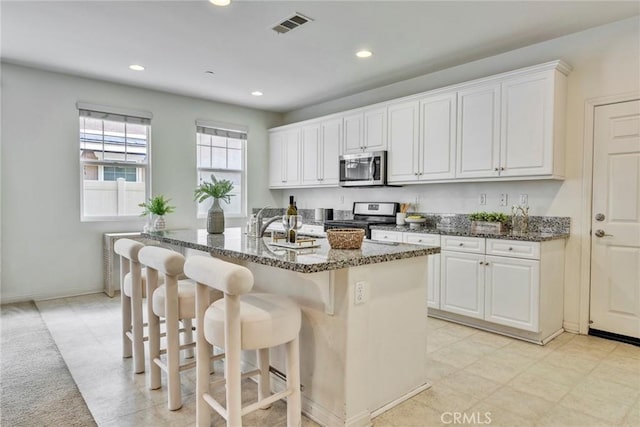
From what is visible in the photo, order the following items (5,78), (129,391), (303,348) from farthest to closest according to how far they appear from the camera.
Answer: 1. (5,78)
2. (129,391)
3. (303,348)

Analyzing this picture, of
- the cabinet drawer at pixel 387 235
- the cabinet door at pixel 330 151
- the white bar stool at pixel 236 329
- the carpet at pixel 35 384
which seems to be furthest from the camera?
the cabinet door at pixel 330 151

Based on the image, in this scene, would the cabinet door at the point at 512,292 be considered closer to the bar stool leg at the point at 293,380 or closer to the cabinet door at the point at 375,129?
the cabinet door at the point at 375,129

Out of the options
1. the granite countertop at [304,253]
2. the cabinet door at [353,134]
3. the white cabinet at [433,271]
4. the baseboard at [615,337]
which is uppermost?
the cabinet door at [353,134]

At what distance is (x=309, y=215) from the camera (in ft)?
20.2

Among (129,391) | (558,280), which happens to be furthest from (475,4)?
(129,391)

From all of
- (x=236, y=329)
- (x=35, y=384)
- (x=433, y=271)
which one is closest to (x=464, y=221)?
(x=433, y=271)

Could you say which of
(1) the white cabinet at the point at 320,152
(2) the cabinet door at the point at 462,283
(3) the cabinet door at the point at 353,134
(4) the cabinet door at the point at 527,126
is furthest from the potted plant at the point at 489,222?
(1) the white cabinet at the point at 320,152

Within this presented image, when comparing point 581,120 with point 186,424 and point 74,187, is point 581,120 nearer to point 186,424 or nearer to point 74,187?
point 186,424

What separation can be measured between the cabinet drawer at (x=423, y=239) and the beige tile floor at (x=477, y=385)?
868 millimetres

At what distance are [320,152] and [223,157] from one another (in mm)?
1598

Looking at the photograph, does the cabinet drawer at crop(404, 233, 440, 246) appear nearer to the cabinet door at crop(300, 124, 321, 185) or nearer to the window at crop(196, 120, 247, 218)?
the cabinet door at crop(300, 124, 321, 185)

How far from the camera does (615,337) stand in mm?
3264

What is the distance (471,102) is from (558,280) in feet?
6.10

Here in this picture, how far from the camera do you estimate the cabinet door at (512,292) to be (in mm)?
3172
